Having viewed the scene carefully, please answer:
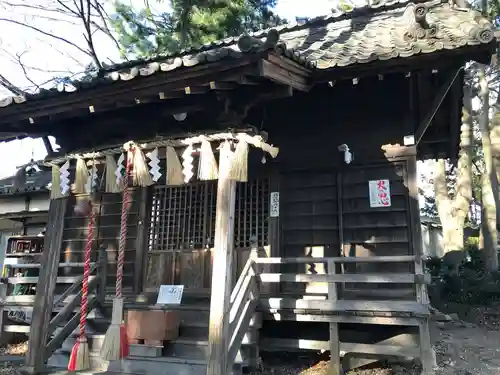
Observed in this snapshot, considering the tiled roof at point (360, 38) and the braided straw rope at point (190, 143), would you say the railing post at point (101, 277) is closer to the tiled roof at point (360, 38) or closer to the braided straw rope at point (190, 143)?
the braided straw rope at point (190, 143)

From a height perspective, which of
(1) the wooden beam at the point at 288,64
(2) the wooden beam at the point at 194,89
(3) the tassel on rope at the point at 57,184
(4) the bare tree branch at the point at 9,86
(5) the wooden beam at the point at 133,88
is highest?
(4) the bare tree branch at the point at 9,86

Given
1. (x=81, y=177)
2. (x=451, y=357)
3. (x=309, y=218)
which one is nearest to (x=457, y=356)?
(x=451, y=357)

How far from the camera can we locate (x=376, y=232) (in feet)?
22.4

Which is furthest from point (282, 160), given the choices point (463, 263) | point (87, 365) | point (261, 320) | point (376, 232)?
point (463, 263)

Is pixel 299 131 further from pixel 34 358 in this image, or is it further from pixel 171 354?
pixel 34 358

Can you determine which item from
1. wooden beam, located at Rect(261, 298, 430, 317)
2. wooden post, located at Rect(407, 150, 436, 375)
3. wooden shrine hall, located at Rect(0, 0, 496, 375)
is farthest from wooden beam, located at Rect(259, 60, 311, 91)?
wooden beam, located at Rect(261, 298, 430, 317)

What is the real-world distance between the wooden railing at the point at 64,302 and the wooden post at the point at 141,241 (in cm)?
60

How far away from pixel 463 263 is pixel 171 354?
1347 cm

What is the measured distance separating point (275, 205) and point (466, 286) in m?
9.90

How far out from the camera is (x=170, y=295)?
723 centimetres

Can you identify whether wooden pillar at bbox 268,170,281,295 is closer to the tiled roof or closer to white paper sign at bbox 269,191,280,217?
white paper sign at bbox 269,191,280,217

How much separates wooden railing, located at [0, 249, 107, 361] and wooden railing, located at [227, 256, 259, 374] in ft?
9.12

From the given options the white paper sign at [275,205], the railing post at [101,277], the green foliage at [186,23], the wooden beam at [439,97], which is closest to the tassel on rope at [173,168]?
the white paper sign at [275,205]

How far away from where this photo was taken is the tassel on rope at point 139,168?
18.3ft
